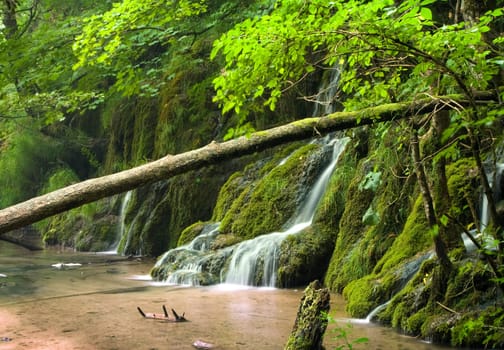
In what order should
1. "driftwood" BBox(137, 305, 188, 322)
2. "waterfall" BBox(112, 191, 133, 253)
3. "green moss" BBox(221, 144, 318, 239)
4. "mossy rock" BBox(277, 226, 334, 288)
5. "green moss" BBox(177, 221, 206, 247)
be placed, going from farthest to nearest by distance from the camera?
"waterfall" BBox(112, 191, 133, 253) → "green moss" BBox(177, 221, 206, 247) → "green moss" BBox(221, 144, 318, 239) → "mossy rock" BBox(277, 226, 334, 288) → "driftwood" BBox(137, 305, 188, 322)

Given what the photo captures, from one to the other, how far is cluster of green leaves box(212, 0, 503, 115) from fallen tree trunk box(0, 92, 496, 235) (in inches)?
7.7

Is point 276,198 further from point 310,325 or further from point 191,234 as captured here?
point 310,325

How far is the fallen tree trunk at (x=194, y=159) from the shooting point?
3682 millimetres

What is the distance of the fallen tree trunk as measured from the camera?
3.68m

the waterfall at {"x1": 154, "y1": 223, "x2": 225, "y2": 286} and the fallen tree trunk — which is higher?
the fallen tree trunk

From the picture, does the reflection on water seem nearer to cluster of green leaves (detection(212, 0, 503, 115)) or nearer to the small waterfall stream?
the small waterfall stream

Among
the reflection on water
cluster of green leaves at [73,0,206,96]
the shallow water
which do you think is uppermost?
cluster of green leaves at [73,0,206,96]

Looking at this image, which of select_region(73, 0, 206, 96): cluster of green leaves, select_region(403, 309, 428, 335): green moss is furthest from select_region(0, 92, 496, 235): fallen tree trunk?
select_region(73, 0, 206, 96): cluster of green leaves

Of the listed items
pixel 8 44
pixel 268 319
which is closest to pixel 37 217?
pixel 268 319

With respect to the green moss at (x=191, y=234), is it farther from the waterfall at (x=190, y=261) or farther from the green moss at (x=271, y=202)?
the green moss at (x=271, y=202)

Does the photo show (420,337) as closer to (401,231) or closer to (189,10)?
(401,231)

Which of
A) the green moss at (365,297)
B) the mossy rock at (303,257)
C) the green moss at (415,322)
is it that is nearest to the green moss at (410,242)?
the green moss at (365,297)

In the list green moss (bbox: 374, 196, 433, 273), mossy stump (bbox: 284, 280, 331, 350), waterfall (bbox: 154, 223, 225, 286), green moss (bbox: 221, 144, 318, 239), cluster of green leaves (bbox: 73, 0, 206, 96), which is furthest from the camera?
green moss (bbox: 221, 144, 318, 239)

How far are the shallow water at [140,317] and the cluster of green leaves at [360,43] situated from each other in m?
1.73
